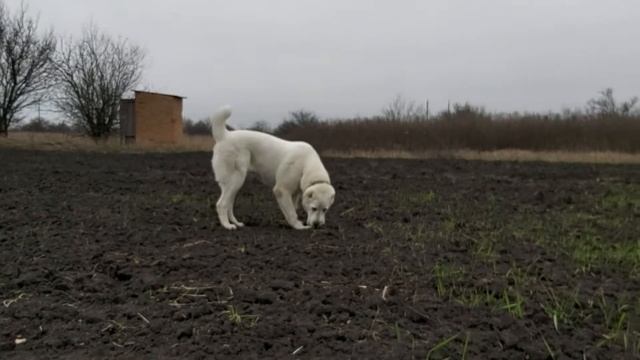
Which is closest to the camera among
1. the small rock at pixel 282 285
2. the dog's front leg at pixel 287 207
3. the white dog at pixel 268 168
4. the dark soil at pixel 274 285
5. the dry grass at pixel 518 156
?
the dark soil at pixel 274 285

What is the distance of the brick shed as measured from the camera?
29.5 m

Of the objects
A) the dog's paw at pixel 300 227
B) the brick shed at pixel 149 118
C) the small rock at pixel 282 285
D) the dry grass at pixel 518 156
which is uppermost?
the brick shed at pixel 149 118

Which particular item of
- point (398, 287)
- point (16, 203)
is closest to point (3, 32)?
point (16, 203)

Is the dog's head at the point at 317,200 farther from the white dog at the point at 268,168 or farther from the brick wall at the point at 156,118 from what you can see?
the brick wall at the point at 156,118

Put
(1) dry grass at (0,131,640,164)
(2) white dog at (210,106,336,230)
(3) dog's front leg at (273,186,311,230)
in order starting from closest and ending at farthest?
1. (2) white dog at (210,106,336,230)
2. (3) dog's front leg at (273,186,311,230)
3. (1) dry grass at (0,131,640,164)

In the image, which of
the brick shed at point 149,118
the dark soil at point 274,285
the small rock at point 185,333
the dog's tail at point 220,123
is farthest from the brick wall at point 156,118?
the small rock at point 185,333

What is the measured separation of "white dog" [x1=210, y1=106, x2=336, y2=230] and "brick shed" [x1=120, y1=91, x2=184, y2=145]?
2343 centimetres

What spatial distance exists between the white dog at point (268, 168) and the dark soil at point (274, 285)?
0.33 meters

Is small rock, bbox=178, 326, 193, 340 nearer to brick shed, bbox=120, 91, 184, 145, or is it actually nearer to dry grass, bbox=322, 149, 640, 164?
dry grass, bbox=322, 149, 640, 164

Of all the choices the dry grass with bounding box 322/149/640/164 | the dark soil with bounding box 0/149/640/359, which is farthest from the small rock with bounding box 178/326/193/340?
the dry grass with bounding box 322/149/640/164

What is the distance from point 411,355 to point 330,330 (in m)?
0.57

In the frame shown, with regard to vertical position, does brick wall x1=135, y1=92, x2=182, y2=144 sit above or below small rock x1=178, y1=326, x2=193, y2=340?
above

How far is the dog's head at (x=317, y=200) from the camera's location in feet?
23.2

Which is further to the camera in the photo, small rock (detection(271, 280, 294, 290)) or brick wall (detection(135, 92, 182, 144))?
brick wall (detection(135, 92, 182, 144))
